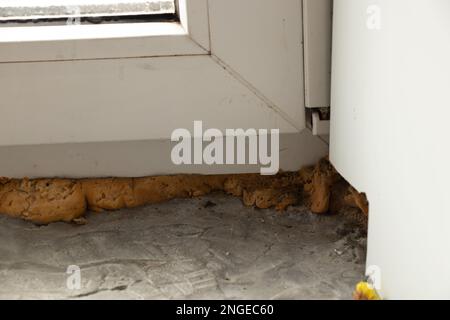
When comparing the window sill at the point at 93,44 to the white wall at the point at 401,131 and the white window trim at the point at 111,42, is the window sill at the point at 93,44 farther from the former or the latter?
the white wall at the point at 401,131

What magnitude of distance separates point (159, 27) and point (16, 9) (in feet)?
0.64

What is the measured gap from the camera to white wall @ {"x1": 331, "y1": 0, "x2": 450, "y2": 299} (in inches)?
21.6

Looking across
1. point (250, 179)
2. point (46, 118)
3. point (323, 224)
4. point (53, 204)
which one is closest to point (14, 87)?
point (46, 118)

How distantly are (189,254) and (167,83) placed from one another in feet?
0.73

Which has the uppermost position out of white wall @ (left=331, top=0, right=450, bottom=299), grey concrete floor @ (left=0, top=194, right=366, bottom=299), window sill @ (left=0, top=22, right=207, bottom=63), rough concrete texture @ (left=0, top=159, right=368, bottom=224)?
window sill @ (left=0, top=22, right=207, bottom=63)

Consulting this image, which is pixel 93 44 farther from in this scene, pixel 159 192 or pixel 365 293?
pixel 365 293

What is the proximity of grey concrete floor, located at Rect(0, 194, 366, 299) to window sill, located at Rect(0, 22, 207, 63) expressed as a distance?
0.72ft

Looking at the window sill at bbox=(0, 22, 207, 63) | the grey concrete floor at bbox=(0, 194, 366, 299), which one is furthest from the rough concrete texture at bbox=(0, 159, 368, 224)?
the window sill at bbox=(0, 22, 207, 63)

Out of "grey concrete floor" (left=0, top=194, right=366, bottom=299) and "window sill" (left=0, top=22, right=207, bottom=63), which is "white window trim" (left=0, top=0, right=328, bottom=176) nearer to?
"window sill" (left=0, top=22, right=207, bottom=63)

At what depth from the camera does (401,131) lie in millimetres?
625

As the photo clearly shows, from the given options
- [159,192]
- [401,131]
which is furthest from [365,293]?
[159,192]

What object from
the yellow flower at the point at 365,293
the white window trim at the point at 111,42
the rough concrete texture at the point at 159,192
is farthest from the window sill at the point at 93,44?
the yellow flower at the point at 365,293
